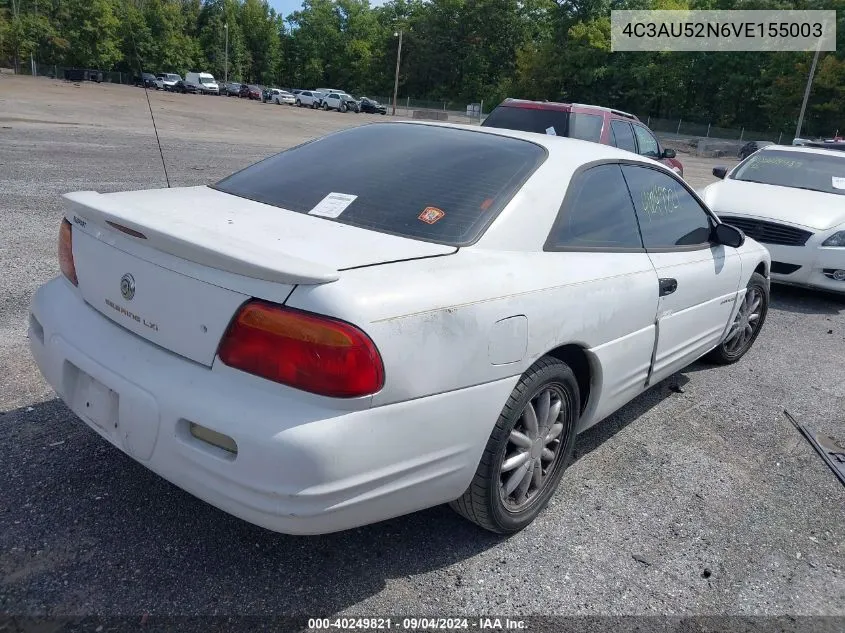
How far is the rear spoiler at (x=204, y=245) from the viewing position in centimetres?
197

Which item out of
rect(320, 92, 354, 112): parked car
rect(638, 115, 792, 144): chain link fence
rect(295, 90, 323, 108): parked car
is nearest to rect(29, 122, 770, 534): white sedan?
rect(638, 115, 792, 144): chain link fence

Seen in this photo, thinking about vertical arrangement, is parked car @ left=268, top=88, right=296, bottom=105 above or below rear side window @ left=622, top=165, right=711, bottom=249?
above

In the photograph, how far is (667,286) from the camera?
332 centimetres

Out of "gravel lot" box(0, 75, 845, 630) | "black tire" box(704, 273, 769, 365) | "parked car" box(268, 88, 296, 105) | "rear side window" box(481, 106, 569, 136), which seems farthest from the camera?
"parked car" box(268, 88, 296, 105)

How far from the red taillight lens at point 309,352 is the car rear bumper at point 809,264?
6139 millimetres

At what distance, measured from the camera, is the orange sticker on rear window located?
2588mm

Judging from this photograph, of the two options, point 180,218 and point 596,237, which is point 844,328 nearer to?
point 596,237

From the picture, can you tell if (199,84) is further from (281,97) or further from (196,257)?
(196,257)

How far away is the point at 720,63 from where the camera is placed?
169 feet

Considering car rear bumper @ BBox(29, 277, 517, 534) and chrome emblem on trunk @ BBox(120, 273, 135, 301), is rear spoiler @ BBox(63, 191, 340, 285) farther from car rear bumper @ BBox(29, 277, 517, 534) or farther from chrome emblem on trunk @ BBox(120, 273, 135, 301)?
car rear bumper @ BBox(29, 277, 517, 534)

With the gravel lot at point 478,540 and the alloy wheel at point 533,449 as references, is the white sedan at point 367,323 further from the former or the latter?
the gravel lot at point 478,540

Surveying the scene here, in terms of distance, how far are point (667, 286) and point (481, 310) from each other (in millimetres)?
1486

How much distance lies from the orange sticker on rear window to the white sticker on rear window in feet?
1.09

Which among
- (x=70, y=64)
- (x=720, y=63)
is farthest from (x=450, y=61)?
(x=70, y=64)
